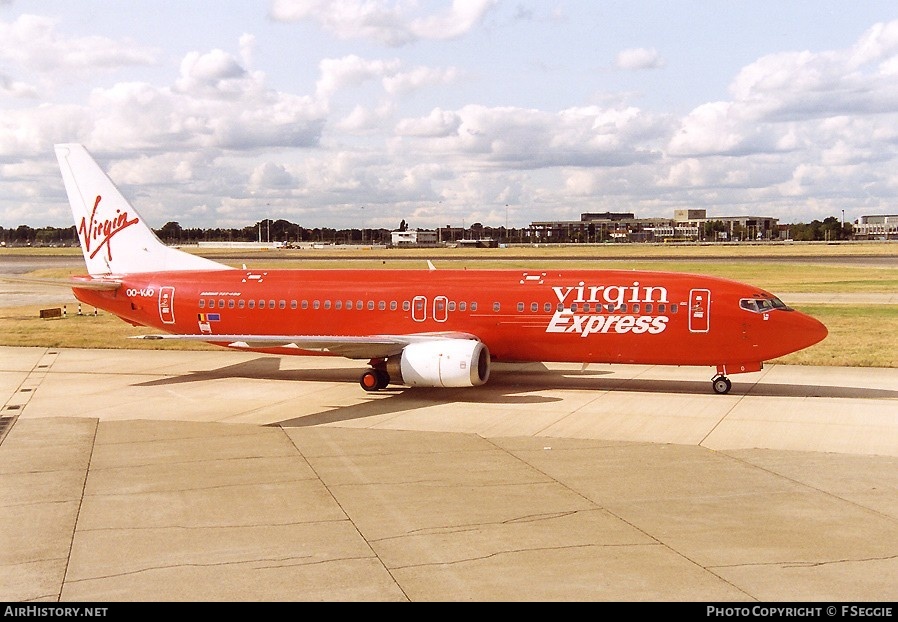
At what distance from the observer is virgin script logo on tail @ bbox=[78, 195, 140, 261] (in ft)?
114

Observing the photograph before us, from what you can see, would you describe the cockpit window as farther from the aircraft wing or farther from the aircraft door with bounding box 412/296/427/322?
the aircraft door with bounding box 412/296/427/322

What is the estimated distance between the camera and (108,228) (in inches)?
1367

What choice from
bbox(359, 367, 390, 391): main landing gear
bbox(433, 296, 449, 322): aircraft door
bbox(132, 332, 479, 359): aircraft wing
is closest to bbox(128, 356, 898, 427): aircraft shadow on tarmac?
bbox(359, 367, 390, 391): main landing gear

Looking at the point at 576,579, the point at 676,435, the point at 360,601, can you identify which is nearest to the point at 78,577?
the point at 360,601

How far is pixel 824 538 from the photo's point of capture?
13852 mm

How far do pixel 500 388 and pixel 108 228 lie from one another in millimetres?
16777

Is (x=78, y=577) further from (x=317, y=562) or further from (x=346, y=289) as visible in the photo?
(x=346, y=289)

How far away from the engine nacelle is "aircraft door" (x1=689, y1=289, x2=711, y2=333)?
6.30 m

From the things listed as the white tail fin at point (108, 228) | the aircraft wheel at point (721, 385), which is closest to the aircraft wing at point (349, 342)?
the white tail fin at point (108, 228)

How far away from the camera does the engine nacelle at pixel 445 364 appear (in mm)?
26172

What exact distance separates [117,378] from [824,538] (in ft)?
81.1

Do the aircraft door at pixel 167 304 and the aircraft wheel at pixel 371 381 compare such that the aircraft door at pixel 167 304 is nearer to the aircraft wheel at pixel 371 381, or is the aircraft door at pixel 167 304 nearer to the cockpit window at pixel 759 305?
the aircraft wheel at pixel 371 381

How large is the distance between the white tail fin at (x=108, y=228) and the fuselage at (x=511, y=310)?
3.11 feet

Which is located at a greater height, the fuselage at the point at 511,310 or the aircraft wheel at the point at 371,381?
the fuselage at the point at 511,310
